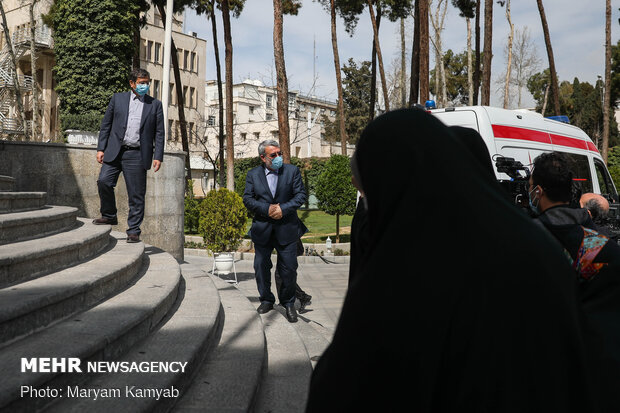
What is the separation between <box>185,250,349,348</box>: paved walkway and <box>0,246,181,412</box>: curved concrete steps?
156 centimetres

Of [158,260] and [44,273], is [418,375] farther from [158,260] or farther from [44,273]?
[158,260]

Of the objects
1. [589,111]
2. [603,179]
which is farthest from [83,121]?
[589,111]

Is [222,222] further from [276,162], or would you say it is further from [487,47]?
[487,47]

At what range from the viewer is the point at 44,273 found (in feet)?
14.3

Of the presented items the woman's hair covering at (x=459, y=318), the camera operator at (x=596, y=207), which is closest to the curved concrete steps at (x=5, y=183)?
the camera operator at (x=596, y=207)

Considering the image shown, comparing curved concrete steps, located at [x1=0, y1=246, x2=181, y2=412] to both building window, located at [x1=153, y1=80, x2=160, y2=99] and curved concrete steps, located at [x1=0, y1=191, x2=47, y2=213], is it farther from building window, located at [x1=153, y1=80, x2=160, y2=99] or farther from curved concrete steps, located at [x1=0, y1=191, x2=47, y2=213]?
building window, located at [x1=153, y1=80, x2=160, y2=99]

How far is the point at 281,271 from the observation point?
6992 mm

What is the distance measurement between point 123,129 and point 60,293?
11.9 feet

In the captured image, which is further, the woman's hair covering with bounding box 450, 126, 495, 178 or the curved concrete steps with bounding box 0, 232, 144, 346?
the curved concrete steps with bounding box 0, 232, 144, 346

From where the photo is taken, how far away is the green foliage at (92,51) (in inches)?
1104

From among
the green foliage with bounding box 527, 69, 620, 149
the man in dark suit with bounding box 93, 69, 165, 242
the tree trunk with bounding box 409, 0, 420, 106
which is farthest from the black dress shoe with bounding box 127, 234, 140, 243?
the green foliage with bounding box 527, 69, 620, 149

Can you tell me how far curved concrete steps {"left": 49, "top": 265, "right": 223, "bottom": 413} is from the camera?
2885mm

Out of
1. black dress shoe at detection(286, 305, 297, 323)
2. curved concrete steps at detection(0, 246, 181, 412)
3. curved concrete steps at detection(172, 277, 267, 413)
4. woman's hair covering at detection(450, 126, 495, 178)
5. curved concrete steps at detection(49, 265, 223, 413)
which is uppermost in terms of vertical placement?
woman's hair covering at detection(450, 126, 495, 178)

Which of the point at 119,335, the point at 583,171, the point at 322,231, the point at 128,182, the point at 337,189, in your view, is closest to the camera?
the point at 119,335
